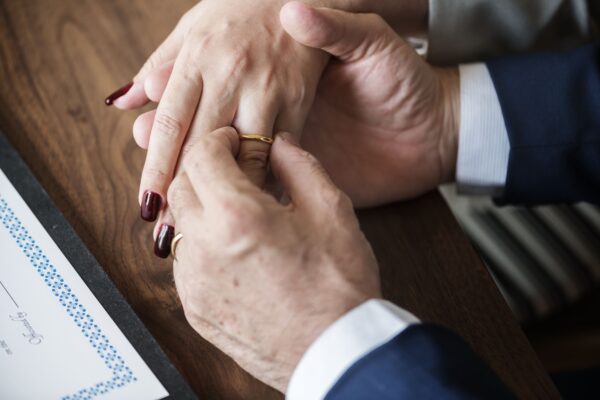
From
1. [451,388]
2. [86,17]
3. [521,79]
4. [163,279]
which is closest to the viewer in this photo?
[451,388]

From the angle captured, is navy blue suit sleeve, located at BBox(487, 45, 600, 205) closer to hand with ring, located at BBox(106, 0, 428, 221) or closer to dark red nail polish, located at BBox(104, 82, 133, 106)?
hand with ring, located at BBox(106, 0, 428, 221)

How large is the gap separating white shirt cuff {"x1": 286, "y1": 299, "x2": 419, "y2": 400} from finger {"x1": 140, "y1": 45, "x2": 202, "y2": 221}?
24 cm

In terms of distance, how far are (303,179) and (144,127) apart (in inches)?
8.2

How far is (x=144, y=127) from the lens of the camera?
0.76m

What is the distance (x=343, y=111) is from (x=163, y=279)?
0.89 ft

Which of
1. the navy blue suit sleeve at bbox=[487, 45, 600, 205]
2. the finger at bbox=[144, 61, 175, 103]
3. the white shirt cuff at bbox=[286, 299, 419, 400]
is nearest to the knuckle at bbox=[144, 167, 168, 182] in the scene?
the finger at bbox=[144, 61, 175, 103]

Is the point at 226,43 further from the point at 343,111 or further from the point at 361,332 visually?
the point at 361,332

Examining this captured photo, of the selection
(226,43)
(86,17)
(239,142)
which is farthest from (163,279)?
(86,17)

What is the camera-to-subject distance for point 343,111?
83cm

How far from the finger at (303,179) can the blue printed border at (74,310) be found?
0.63 ft

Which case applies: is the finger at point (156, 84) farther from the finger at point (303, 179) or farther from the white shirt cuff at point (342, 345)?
the white shirt cuff at point (342, 345)

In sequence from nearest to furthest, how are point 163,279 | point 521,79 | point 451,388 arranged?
point 451,388 → point 163,279 → point 521,79

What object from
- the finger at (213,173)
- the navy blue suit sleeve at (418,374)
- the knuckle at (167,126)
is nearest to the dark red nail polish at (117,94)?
the knuckle at (167,126)

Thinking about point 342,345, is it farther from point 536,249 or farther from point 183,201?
point 536,249
